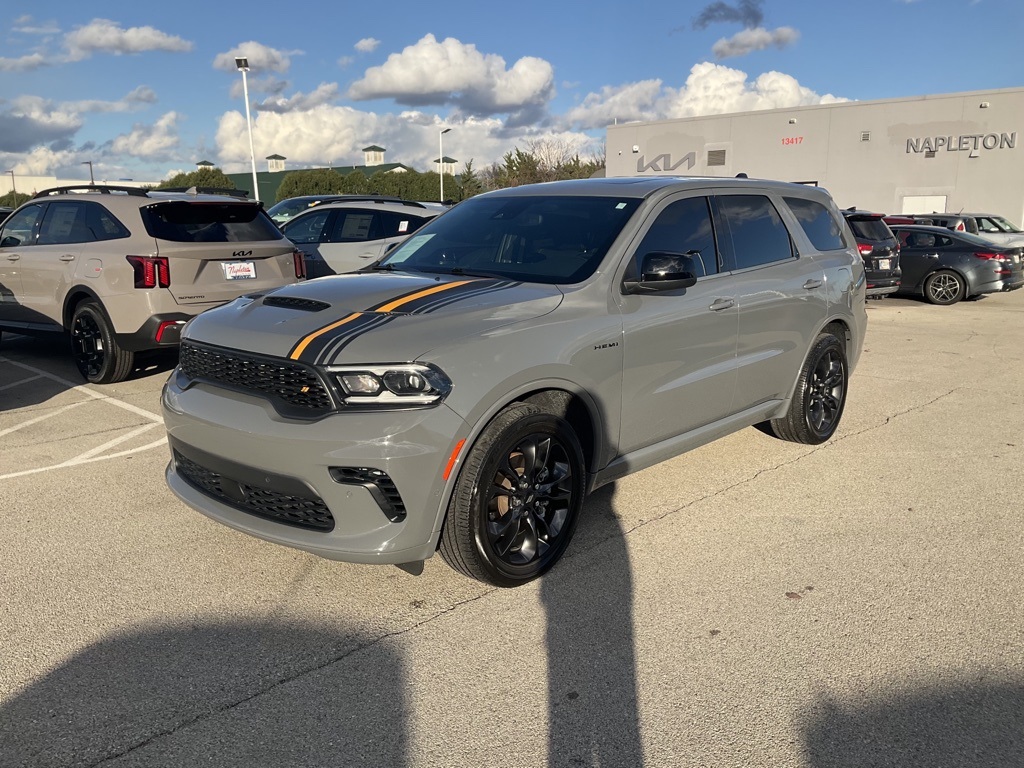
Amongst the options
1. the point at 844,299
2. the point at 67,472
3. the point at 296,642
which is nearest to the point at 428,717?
the point at 296,642

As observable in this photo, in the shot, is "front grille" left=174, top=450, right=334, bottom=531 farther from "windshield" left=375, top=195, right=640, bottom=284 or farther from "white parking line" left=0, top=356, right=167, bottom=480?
"white parking line" left=0, top=356, right=167, bottom=480

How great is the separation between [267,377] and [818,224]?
4.23 meters

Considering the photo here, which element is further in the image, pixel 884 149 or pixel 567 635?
pixel 884 149

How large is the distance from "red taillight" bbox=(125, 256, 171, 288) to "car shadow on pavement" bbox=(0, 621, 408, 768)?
14.5 ft

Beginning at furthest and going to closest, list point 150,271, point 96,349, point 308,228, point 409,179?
point 409,179, point 308,228, point 96,349, point 150,271

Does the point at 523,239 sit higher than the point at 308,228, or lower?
lower

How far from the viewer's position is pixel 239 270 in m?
7.49

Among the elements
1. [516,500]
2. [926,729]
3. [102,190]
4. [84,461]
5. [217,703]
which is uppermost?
[102,190]

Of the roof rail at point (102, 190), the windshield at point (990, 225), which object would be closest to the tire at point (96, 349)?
the roof rail at point (102, 190)

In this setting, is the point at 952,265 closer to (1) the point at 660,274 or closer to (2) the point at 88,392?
(1) the point at 660,274

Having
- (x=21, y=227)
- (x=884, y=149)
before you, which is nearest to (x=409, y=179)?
(x=884, y=149)

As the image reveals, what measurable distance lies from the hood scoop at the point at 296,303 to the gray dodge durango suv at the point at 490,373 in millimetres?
12

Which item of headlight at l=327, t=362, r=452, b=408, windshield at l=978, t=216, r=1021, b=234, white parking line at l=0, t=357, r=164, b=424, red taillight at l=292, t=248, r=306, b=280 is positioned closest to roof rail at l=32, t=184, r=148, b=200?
red taillight at l=292, t=248, r=306, b=280

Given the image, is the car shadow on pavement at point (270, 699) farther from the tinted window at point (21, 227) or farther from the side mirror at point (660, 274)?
the tinted window at point (21, 227)
